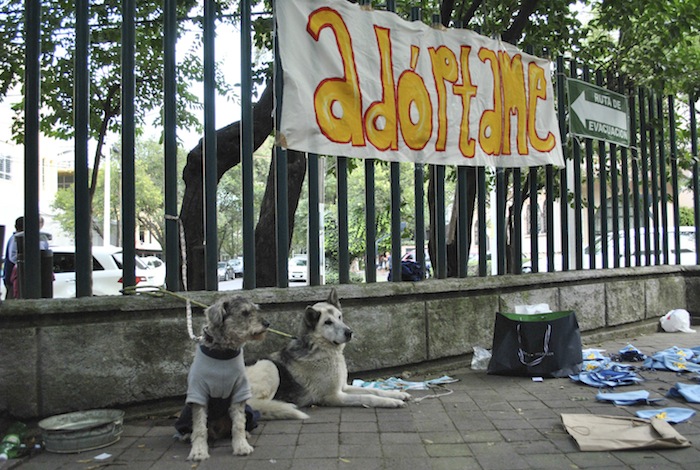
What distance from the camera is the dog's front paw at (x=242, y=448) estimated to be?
3664mm

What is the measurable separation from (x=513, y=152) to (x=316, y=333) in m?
3.97

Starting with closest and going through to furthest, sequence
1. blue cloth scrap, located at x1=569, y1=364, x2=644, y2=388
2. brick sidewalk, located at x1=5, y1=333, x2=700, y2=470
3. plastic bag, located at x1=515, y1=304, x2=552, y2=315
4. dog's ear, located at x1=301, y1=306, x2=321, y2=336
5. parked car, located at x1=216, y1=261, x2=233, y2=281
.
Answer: brick sidewalk, located at x1=5, y1=333, x2=700, y2=470, dog's ear, located at x1=301, y1=306, x2=321, y2=336, blue cloth scrap, located at x1=569, y1=364, x2=644, y2=388, plastic bag, located at x1=515, y1=304, x2=552, y2=315, parked car, located at x1=216, y1=261, x2=233, y2=281

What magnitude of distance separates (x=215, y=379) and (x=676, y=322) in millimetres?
7953

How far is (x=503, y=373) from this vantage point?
19.5ft

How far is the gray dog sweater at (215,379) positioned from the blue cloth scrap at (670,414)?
311cm

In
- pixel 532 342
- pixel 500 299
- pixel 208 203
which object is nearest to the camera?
pixel 208 203

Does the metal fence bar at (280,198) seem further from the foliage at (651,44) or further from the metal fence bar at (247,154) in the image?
the foliage at (651,44)

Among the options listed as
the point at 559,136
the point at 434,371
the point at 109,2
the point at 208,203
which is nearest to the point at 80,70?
the point at 208,203

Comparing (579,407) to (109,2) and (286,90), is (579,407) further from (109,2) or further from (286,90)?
(109,2)

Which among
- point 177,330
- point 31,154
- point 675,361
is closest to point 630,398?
point 675,361

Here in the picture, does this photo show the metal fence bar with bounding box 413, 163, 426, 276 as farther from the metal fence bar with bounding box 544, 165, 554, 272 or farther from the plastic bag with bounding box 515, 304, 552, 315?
the metal fence bar with bounding box 544, 165, 554, 272

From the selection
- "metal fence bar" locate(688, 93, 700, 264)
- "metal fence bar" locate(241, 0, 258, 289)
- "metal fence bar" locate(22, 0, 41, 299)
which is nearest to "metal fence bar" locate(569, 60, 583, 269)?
"metal fence bar" locate(688, 93, 700, 264)

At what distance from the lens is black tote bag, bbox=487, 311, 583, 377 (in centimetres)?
577

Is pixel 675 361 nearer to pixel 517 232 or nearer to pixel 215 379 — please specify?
pixel 517 232
